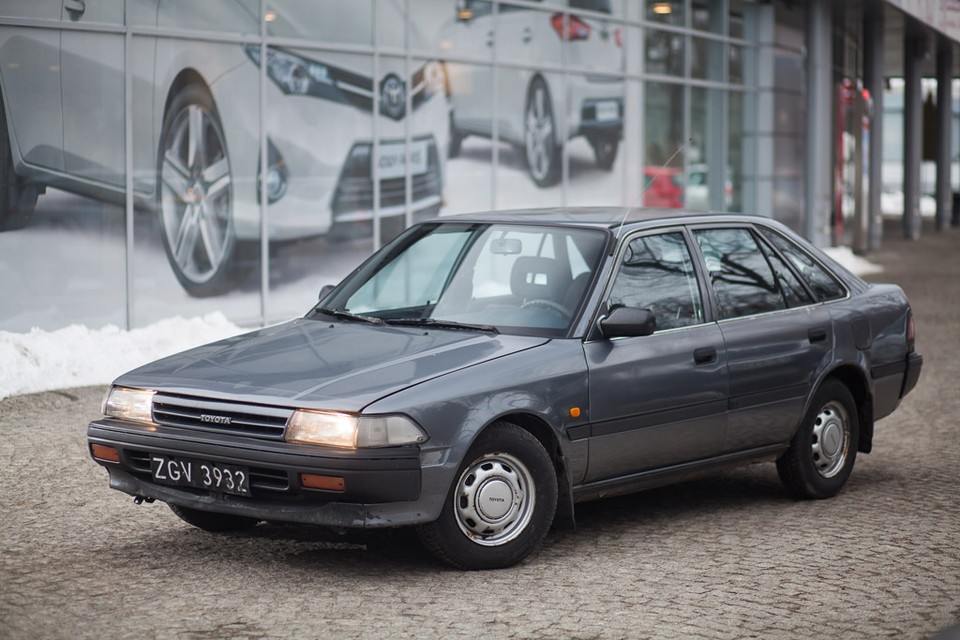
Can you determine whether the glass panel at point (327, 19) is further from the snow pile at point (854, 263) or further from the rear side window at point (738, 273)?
the snow pile at point (854, 263)

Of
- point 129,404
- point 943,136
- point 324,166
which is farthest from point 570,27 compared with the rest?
point 943,136

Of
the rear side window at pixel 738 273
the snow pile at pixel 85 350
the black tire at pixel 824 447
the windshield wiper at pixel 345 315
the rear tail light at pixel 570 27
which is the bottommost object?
the black tire at pixel 824 447

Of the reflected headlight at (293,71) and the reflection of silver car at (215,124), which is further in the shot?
the reflected headlight at (293,71)

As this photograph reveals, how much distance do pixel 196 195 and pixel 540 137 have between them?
23.5 feet

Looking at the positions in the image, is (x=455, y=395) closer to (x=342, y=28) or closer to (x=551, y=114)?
(x=342, y=28)

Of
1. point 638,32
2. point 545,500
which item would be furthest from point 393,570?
point 638,32

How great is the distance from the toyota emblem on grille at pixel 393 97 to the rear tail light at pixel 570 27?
4071 mm

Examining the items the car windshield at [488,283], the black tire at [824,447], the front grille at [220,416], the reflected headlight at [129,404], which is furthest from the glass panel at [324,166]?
the front grille at [220,416]

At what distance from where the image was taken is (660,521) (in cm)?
709

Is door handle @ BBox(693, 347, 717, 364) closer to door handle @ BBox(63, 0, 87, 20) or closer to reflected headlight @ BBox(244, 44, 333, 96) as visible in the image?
door handle @ BBox(63, 0, 87, 20)

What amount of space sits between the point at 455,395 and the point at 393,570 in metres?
0.82

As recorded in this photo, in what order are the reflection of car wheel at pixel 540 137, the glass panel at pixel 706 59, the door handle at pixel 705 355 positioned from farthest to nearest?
the glass panel at pixel 706 59
the reflection of car wheel at pixel 540 137
the door handle at pixel 705 355

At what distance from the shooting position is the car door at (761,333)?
23.1 ft

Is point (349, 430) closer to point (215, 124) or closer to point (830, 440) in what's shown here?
point (830, 440)
